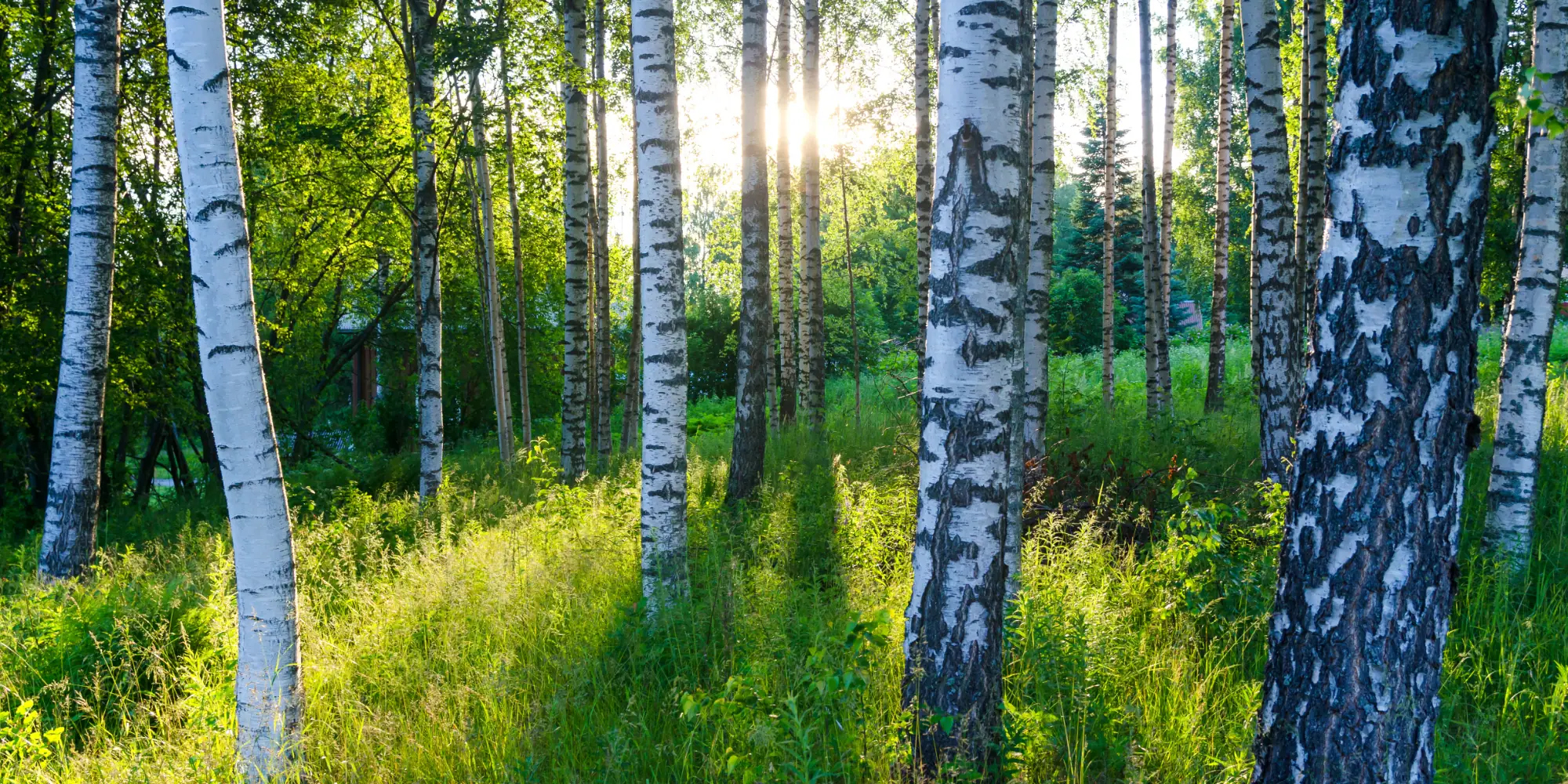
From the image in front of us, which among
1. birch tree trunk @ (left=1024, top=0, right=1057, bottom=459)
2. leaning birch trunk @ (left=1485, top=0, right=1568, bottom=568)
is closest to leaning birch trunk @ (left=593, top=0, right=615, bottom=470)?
birch tree trunk @ (left=1024, top=0, right=1057, bottom=459)

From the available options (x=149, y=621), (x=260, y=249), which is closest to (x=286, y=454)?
(x=260, y=249)

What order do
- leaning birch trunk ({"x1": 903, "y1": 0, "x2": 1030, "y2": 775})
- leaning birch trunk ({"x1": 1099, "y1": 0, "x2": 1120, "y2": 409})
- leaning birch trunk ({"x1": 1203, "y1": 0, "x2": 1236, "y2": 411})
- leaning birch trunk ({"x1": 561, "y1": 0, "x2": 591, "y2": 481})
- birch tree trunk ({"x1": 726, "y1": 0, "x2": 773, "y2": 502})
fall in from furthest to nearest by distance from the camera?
leaning birch trunk ({"x1": 1099, "y1": 0, "x2": 1120, "y2": 409}) < leaning birch trunk ({"x1": 1203, "y1": 0, "x2": 1236, "y2": 411}) < leaning birch trunk ({"x1": 561, "y1": 0, "x2": 591, "y2": 481}) < birch tree trunk ({"x1": 726, "y1": 0, "x2": 773, "y2": 502}) < leaning birch trunk ({"x1": 903, "y1": 0, "x2": 1030, "y2": 775})

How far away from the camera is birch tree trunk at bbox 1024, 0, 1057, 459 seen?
6.24 metres

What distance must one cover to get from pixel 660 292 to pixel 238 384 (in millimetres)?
2298

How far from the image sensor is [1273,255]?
6.17m

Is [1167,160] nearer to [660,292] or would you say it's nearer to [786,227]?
[786,227]

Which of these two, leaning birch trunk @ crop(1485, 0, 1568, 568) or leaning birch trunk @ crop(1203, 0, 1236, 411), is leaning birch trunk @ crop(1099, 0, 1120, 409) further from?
leaning birch trunk @ crop(1485, 0, 1568, 568)

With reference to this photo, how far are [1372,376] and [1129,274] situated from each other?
30548 millimetres

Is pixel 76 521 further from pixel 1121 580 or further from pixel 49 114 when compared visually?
pixel 1121 580

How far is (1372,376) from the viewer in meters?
2.41

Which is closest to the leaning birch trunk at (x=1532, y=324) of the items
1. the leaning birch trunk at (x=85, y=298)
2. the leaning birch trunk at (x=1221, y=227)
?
the leaning birch trunk at (x=1221, y=227)

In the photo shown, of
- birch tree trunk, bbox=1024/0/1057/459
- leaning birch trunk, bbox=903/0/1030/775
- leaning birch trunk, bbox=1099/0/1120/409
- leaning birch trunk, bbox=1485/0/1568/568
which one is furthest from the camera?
leaning birch trunk, bbox=1099/0/1120/409

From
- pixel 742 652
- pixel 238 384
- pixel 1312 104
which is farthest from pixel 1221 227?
pixel 238 384

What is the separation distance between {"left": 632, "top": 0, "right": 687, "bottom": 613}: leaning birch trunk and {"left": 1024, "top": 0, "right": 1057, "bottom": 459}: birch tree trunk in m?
2.62
